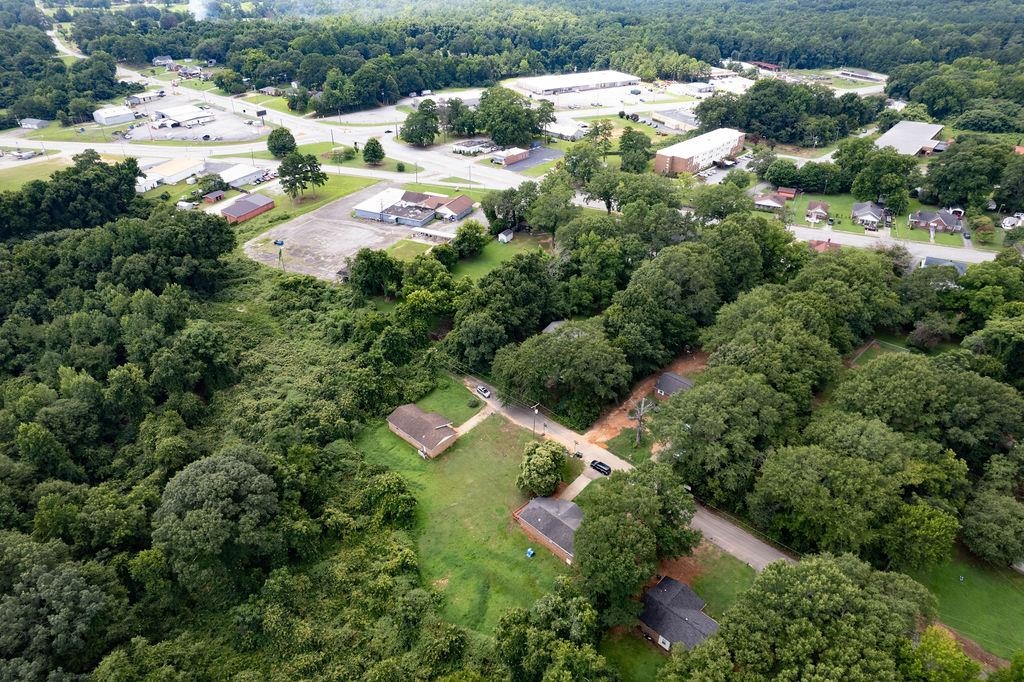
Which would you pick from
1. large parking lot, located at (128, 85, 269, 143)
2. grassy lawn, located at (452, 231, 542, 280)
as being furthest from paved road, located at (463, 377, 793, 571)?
large parking lot, located at (128, 85, 269, 143)

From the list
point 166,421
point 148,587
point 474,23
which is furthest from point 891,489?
point 474,23

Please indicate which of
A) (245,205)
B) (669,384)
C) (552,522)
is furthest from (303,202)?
(552,522)

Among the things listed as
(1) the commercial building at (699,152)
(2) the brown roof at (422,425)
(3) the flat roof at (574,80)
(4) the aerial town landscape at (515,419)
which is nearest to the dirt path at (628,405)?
(4) the aerial town landscape at (515,419)

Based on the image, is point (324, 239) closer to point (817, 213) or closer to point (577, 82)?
point (817, 213)

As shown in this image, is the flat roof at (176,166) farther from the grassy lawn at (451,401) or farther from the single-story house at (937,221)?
the single-story house at (937,221)

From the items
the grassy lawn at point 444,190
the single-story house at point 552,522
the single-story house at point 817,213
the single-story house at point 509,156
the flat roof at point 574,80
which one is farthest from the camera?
the flat roof at point 574,80

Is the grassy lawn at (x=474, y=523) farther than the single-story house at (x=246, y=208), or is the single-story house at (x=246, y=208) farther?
the single-story house at (x=246, y=208)

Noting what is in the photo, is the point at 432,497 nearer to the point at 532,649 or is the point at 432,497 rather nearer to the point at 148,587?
the point at 532,649
